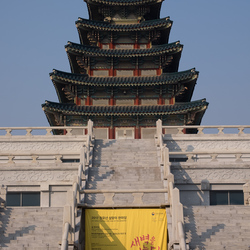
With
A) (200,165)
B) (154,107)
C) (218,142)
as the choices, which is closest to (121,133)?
(154,107)

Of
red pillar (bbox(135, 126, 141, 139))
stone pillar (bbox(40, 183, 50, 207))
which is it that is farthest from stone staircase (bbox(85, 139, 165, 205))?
red pillar (bbox(135, 126, 141, 139))

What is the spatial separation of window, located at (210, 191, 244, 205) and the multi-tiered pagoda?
12.1 m

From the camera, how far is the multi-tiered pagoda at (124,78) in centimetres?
3775

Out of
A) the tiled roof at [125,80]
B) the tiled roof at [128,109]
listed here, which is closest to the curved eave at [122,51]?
the tiled roof at [125,80]

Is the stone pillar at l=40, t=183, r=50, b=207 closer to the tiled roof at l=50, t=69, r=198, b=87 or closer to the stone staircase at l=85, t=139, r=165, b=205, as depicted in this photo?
the stone staircase at l=85, t=139, r=165, b=205

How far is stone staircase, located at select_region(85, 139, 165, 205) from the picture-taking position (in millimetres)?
21984

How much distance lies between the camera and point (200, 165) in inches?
1016

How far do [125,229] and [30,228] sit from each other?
3.45m

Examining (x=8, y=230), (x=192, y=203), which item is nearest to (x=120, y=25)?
(x=192, y=203)

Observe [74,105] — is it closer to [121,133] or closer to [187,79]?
[121,133]

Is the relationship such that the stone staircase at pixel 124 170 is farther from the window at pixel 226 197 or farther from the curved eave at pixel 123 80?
the curved eave at pixel 123 80

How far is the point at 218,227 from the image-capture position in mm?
18969

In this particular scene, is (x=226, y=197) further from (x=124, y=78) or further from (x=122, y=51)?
(x=122, y=51)

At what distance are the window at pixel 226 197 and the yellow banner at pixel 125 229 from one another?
22.6ft
